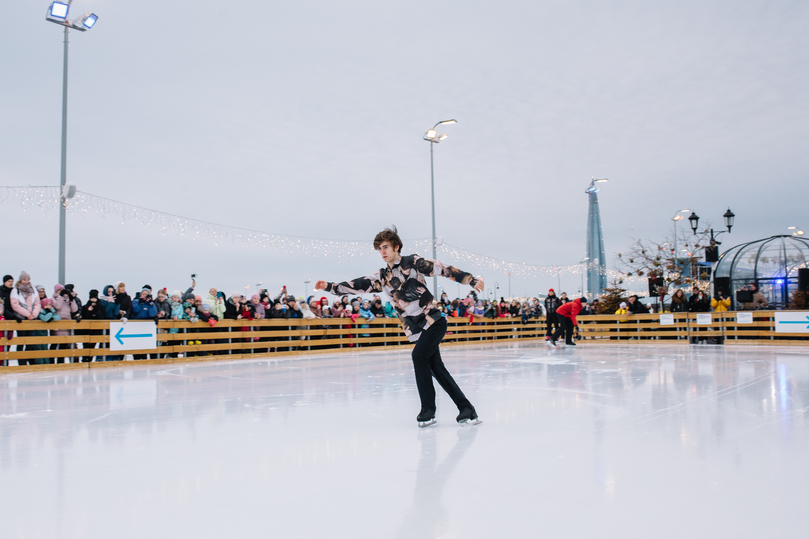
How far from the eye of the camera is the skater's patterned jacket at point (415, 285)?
412 cm

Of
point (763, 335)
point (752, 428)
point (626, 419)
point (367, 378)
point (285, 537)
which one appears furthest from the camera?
point (763, 335)

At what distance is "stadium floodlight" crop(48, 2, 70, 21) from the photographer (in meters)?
10.4

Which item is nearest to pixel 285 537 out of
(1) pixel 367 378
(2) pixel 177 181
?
(1) pixel 367 378

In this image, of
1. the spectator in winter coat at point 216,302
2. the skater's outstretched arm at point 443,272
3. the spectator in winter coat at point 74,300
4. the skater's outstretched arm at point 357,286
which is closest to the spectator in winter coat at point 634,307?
the spectator in winter coat at point 216,302

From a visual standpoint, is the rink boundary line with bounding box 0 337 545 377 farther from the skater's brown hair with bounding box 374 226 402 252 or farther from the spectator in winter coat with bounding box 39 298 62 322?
the skater's brown hair with bounding box 374 226 402 252

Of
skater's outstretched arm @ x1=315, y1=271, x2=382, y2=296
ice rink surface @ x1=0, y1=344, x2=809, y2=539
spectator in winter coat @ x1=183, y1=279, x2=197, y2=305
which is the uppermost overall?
spectator in winter coat @ x1=183, y1=279, x2=197, y2=305

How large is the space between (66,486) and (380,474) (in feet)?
4.81

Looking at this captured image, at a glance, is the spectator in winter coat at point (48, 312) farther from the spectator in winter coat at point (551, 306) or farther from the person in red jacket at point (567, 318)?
the spectator in winter coat at point (551, 306)

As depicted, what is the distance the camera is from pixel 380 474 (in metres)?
2.85

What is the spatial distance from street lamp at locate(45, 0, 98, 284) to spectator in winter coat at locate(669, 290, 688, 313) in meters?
15.7

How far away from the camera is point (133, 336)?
11.2m

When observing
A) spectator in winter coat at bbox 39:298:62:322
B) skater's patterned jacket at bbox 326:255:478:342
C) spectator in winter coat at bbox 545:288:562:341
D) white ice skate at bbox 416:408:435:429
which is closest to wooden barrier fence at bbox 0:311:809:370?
spectator in winter coat at bbox 39:298:62:322

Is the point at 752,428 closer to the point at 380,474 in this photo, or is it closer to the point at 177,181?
the point at 380,474

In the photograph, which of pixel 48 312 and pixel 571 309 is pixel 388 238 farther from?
pixel 571 309
